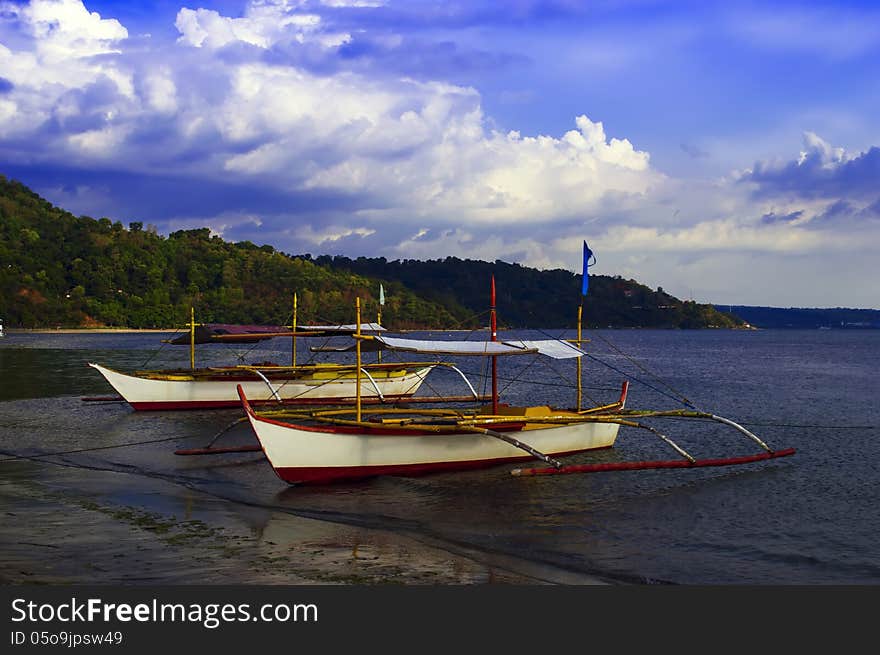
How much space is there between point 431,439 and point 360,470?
68.5 inches

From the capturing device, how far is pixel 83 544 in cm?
1287

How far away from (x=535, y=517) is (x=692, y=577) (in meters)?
3.99

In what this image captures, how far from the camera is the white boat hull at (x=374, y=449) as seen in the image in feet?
56.7

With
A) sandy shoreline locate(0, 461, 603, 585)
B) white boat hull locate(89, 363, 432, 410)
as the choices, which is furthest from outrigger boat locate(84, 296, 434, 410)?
sandy shoreline locate(0, 461, 603, 585)

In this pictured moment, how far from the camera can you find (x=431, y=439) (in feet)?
61.7

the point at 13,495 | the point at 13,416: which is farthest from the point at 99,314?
the point at 13,495

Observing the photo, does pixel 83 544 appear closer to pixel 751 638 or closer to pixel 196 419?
pixel 751 638

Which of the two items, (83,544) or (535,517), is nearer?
(83,544)

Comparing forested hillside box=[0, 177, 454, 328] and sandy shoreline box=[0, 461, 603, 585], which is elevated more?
forested hillside box=[0, 177, 454, 328]

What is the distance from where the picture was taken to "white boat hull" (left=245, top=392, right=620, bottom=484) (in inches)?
680

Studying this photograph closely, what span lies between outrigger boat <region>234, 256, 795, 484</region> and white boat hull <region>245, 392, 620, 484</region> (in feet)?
0.07

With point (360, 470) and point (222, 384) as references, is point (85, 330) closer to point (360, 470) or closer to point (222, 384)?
point (222, 384)

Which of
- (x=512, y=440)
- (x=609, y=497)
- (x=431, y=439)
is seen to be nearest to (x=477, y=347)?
(x=431, y=439)

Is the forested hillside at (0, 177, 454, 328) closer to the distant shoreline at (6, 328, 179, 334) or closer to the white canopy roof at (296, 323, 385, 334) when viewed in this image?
the distant shoreline at (6, 328, 179, 334)
